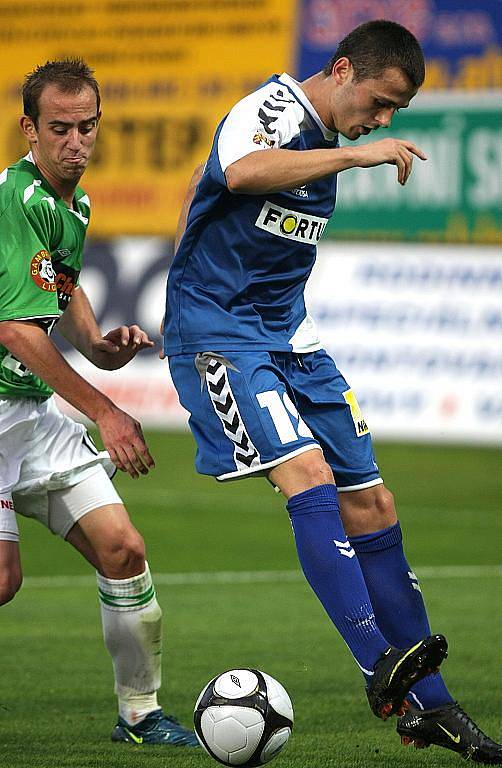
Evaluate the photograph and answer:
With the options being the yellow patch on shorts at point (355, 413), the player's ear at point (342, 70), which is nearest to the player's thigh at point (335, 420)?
the yellow patch on shorts at point (355, 413)

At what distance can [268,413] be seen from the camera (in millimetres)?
4898

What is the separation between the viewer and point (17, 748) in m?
5.29

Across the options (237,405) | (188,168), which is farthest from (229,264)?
(188,168)

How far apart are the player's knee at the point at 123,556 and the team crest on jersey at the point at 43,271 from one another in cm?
97

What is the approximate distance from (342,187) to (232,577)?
26.9 feet

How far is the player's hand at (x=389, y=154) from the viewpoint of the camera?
4.64 m

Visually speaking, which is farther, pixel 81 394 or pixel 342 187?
pixel 342 187

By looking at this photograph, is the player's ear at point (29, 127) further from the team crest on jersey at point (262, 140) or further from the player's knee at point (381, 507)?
the player's knee at point (381, 507)

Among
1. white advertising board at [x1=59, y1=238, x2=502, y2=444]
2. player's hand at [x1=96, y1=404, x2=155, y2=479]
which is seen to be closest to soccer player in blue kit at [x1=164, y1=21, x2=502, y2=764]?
player's hand at [x1=96, y1=404, x2=155, y2=479]

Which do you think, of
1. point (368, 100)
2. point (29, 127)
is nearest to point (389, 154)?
point (368, 100)

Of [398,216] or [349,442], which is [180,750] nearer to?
[349,442]

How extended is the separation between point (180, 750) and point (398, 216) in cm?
1217

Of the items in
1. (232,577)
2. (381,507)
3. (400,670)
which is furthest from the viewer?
(232,577)

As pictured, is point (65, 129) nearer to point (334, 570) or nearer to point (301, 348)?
point (301, 348)
